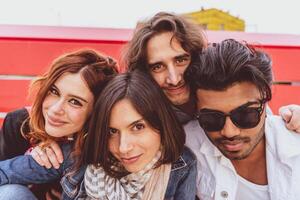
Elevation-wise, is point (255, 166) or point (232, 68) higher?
point (232, 68)

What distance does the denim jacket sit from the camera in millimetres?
1510

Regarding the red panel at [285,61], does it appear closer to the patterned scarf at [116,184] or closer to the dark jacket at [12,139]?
the patterned scarf at [116,184]

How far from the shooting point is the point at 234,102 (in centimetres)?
141

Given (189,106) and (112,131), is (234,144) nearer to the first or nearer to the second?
(189,106)

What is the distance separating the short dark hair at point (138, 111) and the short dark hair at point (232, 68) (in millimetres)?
204

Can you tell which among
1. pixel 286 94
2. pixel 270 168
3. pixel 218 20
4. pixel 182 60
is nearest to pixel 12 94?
pixel 182 60

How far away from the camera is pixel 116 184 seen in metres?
1.47

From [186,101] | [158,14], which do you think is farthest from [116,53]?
[186,101]

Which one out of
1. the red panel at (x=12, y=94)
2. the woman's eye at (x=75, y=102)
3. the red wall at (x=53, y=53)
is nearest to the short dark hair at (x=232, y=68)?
the woman's eye at (x=75, y=102)

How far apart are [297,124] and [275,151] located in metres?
0.16

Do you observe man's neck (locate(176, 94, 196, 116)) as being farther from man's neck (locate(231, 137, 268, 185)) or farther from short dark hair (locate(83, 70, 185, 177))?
man's neck (locate(231, 137, 268, 185))

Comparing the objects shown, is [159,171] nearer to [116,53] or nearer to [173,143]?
[173,143]

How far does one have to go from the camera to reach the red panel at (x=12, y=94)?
2262 millimetres

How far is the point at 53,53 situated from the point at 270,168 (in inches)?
57.7
